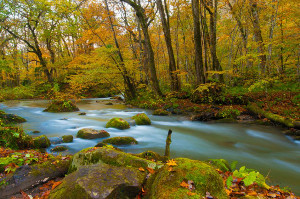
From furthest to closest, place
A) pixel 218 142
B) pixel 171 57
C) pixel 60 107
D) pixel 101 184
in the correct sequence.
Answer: pixel 171 57
pixel 60 107
pixel 218 142
pixel 101 184

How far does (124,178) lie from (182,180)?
0.82 meters

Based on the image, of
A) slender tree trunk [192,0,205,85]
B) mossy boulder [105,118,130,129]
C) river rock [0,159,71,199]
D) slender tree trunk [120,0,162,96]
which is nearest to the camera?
river rock [0,159,71,199]

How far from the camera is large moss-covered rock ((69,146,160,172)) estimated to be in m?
3.12

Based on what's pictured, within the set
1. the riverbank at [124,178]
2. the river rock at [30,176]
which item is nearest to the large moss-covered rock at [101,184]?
the riverbank at [124,178]

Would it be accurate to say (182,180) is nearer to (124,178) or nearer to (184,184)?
(184,184)

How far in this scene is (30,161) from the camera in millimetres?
3492

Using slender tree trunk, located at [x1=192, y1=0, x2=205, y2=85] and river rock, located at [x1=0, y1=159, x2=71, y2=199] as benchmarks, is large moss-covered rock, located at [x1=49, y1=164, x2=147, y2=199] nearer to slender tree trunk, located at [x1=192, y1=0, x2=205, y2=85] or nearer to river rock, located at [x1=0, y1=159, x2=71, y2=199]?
river rock, located at [x1=0, y1=159, x2=71, y2=199]

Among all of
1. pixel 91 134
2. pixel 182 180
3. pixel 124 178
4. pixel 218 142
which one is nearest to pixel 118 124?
pixel 91 134

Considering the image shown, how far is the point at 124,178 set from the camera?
8.44 ft

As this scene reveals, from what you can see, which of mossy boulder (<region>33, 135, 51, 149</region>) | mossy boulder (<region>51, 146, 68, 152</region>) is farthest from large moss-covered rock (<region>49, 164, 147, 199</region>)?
mossy boulder (<region>33, 135, 51, 149</region>)

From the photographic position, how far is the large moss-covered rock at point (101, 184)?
7.43ft

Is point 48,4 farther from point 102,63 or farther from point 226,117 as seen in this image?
point 226,117

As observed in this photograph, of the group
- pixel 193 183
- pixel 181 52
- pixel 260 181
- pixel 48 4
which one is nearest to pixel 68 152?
pixel 193 183

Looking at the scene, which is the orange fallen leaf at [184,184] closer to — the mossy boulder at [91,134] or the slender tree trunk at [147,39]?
the mossy boulder at [91,134]
